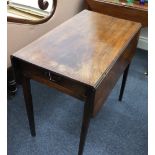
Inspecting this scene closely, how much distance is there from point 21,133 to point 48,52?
68 cm

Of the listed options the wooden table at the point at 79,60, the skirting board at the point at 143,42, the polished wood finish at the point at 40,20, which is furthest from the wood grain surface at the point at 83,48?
the skirting board at the point at 143,42

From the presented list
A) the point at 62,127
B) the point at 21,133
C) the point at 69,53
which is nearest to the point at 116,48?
the point at 69,53

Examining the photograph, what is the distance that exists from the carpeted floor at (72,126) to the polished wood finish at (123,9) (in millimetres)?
655

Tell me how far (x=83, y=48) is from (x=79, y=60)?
0.11 metres

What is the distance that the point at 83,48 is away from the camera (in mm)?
1079

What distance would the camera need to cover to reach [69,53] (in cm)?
104

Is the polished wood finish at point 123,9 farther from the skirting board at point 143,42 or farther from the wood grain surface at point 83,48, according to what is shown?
the wood grain surface at point 83,48

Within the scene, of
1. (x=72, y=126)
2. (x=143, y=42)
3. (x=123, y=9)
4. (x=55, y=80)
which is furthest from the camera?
(x=143, y=42)

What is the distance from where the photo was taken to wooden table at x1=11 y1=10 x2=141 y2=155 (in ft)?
Answer: 3.04

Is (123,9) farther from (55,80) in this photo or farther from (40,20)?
(55,80)

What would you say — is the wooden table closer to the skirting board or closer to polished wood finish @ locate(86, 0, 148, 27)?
polished wood finish @ locate(86, 0, 148, 27)

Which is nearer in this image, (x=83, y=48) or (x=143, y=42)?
(x=83, y=48)

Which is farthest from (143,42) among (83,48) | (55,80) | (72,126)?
(55,80)
